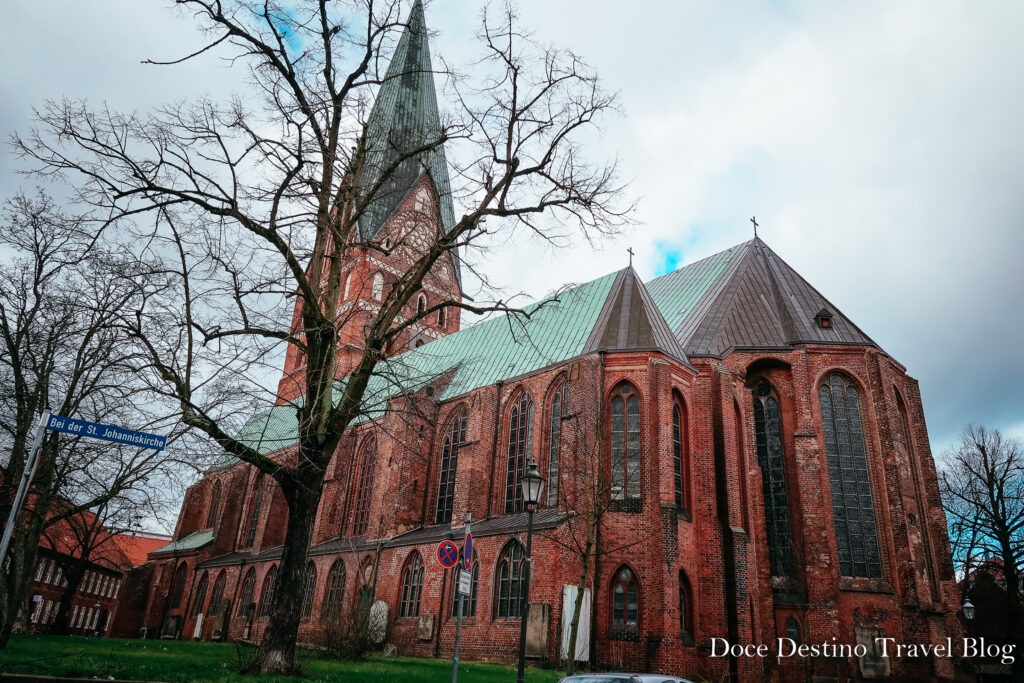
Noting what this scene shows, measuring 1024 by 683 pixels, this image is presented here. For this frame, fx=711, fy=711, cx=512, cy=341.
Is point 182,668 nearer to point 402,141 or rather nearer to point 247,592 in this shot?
point 402,141

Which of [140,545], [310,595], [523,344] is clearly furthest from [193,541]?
[140,545]

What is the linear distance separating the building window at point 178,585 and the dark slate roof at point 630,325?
91.7 ft

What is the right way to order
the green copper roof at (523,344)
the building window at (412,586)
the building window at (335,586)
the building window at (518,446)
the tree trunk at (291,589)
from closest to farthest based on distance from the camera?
1. the tree trunk at (291,589)
2. the building window at (412,586)
3. the building window at (518,446)
4. the green copper roof at (523,344)
5. the building window at (335,586)

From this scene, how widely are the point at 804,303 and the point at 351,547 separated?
19.8 meters

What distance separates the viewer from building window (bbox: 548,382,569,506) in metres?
22.5

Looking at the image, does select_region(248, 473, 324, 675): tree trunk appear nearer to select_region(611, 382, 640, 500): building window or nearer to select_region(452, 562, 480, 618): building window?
select_region(611, 382, 640, 500): building window

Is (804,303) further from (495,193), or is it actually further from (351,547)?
(351,547)

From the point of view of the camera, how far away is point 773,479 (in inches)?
926

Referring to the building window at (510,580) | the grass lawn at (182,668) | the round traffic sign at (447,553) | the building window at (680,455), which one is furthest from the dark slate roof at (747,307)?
the round traffic sign at (447,553)

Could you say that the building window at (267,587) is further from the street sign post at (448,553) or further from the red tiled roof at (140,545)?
the red tiled roof at (140,545)

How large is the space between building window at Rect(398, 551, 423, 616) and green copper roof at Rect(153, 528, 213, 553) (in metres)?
18.3

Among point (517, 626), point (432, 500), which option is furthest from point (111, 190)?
point (432, 500)

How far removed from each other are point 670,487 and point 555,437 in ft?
15.8

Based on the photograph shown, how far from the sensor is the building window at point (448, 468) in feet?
90.5
